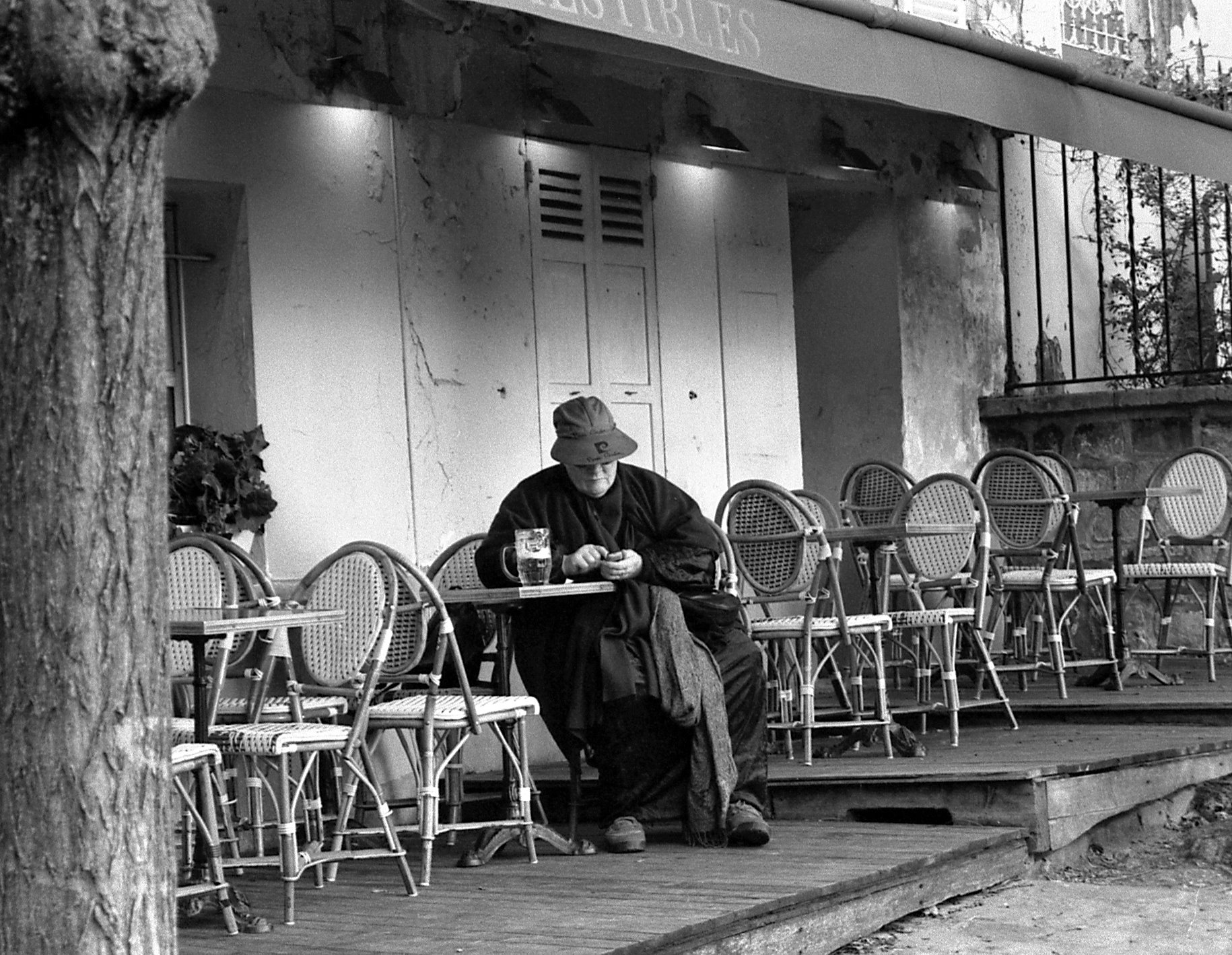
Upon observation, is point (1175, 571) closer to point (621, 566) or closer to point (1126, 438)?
point (1126, 438)

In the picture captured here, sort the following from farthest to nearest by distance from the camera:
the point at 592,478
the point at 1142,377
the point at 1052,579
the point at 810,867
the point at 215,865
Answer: the point at 1142,377, the point at 1052,579, the point at 592,478, the point at 810,867, the point at 215,865

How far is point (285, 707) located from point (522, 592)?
83cm

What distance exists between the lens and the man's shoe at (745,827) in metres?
5.64

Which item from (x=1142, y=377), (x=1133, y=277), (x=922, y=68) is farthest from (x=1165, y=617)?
(x=922, y=68)

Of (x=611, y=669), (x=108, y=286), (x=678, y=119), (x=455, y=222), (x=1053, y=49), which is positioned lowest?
(x=611, y=669)

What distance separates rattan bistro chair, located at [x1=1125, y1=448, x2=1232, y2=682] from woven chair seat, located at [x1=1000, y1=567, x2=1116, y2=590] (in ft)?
0.46

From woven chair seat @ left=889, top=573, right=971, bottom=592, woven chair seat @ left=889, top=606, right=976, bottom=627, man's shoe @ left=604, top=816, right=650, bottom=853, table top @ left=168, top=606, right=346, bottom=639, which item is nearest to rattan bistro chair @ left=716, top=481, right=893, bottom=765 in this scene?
woven chair seat @ left=889, top=606, right=976, bottom=627

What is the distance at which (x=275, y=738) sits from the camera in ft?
15.8

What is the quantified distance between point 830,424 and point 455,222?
10.4 ft

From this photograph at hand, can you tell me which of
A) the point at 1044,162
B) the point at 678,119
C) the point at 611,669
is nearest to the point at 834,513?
the point at 678,119

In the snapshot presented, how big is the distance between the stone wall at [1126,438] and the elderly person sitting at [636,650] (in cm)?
394

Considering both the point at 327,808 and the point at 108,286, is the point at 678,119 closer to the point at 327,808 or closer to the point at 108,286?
the point at 327,808

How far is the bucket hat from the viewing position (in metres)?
5.88

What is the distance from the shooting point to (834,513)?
7.96 metres
